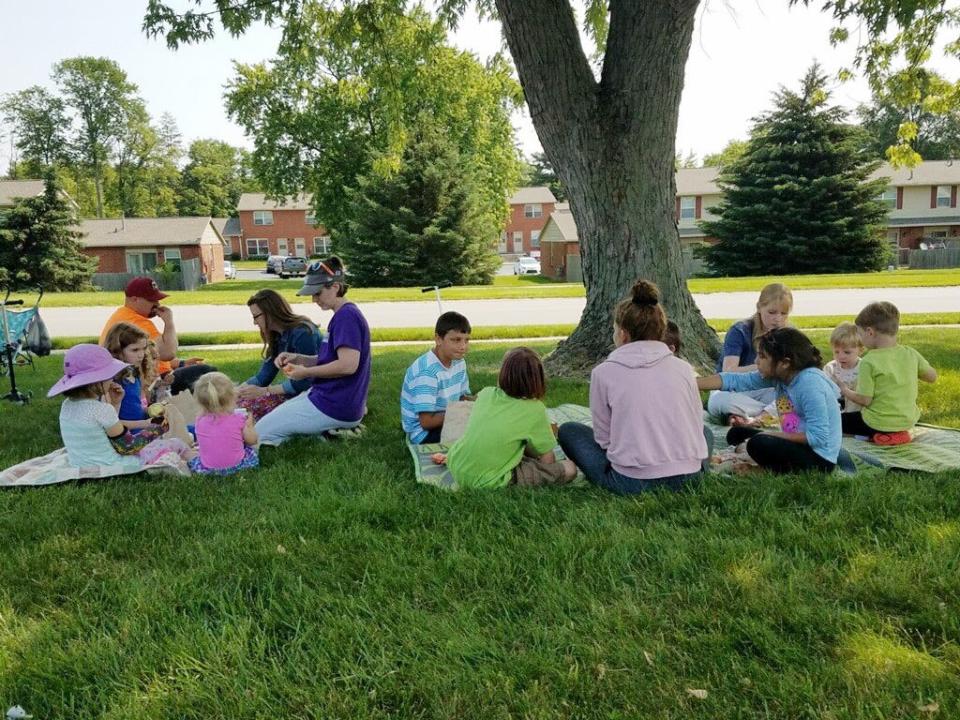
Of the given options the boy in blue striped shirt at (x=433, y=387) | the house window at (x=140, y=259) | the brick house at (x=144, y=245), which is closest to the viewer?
the boy in blue striped shirt at (x=433, y=387)

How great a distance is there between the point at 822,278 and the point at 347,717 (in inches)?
1113

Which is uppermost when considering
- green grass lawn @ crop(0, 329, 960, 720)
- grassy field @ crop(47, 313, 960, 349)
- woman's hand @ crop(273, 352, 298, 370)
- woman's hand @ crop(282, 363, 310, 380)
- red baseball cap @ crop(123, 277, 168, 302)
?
red baseball cap @ crop(123, 277, 168, 302)

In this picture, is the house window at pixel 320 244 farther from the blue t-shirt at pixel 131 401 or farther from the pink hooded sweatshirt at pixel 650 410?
the pink hooded sweatshirt at pixel 650 410

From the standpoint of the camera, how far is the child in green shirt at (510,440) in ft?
15.4

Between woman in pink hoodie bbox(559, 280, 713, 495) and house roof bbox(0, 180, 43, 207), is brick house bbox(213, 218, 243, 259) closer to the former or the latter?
house roof bbox(0, 180, 43, 207)

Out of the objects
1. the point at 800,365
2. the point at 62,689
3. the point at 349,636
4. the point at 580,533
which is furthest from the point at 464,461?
the point at 62,689

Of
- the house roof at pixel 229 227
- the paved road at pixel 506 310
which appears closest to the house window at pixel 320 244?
the house roof at pixel 229 227

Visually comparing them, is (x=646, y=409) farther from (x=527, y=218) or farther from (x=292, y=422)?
(x=527, y=218)

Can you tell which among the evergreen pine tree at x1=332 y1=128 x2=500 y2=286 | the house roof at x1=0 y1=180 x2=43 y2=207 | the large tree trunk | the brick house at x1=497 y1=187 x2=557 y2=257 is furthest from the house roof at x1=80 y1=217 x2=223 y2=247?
the large tree trunk

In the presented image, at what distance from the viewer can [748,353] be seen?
6.68m

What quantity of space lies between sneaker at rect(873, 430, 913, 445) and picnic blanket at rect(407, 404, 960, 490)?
4 cm

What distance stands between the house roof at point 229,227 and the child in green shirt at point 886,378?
77791 mm

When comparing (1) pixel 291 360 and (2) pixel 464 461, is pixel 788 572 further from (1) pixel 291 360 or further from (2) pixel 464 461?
(1) pixel 291 360

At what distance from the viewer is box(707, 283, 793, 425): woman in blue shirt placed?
6336mm
